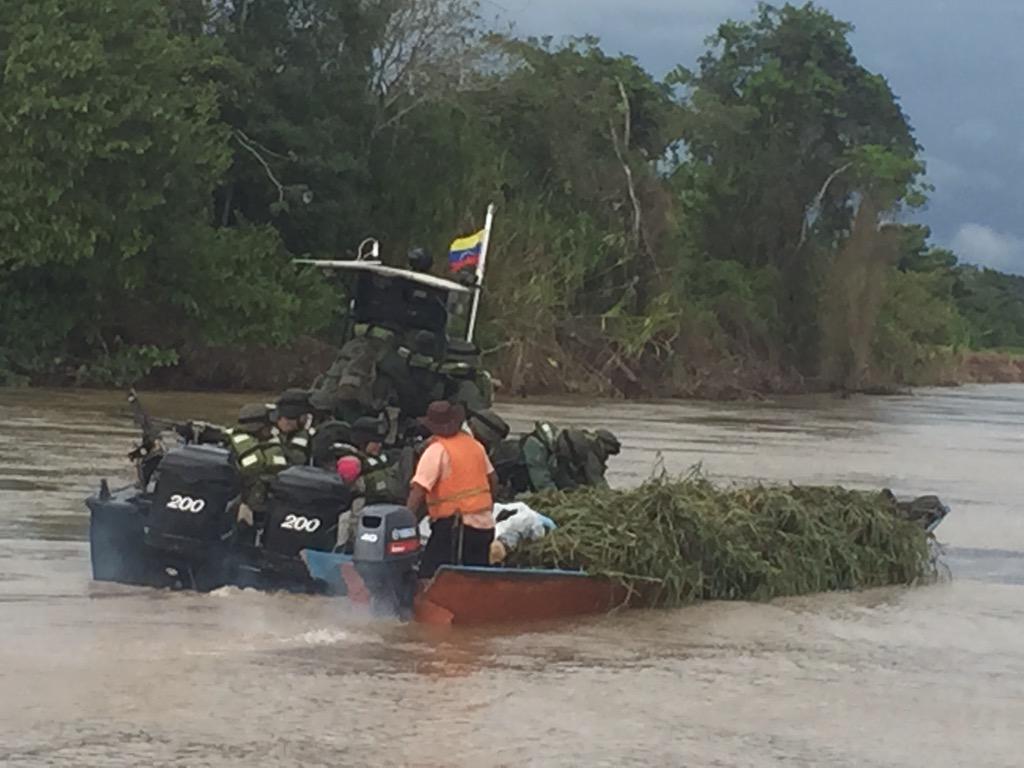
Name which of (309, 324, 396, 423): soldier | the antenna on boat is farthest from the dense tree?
(309, 324, 396, 423): soldier

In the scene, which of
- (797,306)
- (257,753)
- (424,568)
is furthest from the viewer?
(797,306)

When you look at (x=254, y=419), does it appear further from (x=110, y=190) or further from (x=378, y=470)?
(x=110, y=190)

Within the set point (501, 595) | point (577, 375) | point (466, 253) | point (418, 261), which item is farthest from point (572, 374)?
point (501, 595)

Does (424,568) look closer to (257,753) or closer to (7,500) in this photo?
(257,753)

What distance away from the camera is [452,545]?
12.1 m

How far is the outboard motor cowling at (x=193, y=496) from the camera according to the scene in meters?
12.6

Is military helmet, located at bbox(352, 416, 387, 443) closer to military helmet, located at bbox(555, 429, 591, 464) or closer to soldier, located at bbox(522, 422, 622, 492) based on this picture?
soldier, located at bbox(522, 422, 622, 492)

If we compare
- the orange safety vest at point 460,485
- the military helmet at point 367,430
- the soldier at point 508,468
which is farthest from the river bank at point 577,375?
the orange safety vest at point 460,485

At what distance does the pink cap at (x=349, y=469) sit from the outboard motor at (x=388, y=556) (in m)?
0.96

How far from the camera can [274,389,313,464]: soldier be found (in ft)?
44.3

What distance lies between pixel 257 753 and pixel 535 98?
47111 mm

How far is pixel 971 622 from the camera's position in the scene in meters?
14.7

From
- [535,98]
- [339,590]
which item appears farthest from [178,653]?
[535,98]

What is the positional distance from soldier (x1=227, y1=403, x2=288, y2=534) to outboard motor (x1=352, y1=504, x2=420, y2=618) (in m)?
0.99
